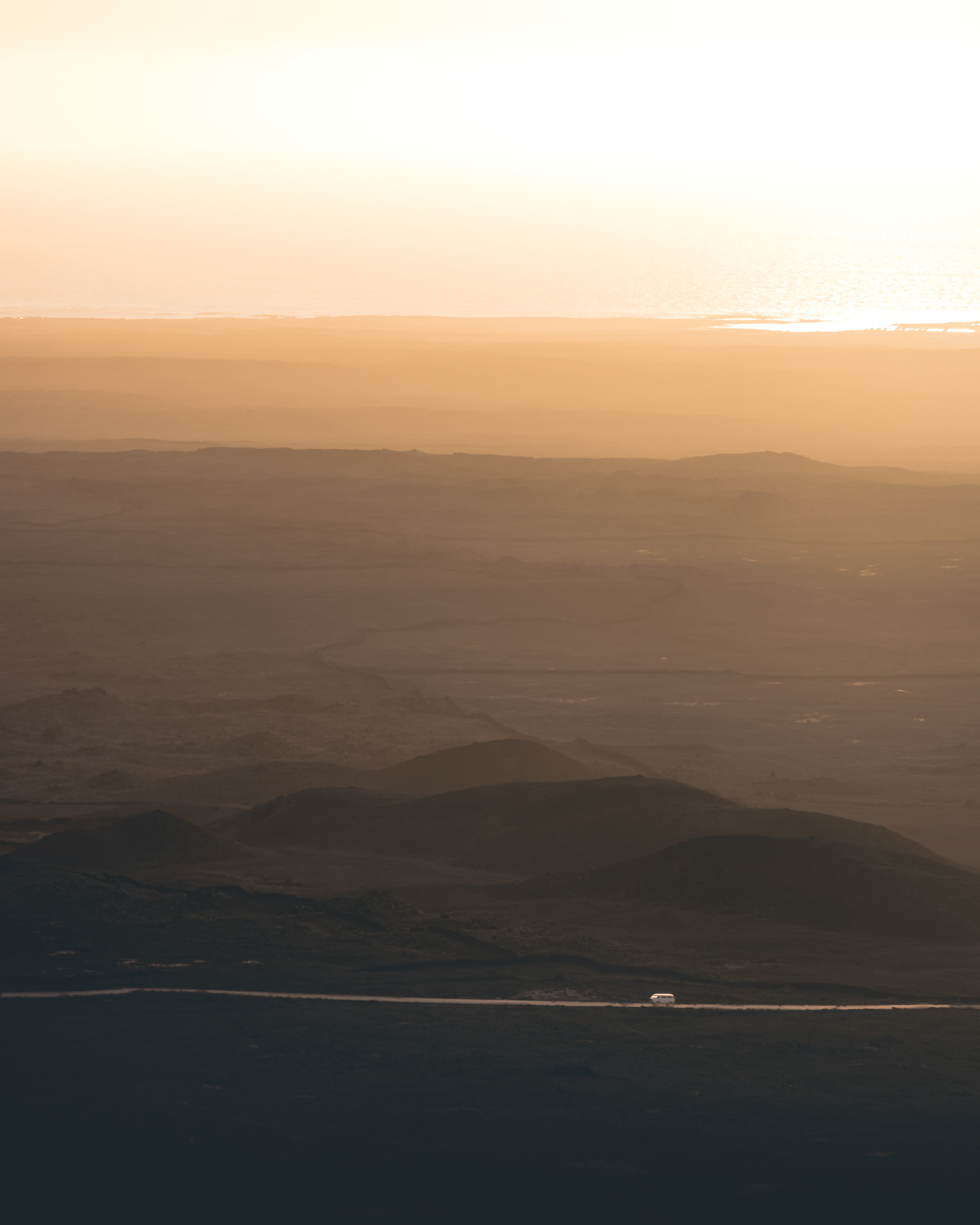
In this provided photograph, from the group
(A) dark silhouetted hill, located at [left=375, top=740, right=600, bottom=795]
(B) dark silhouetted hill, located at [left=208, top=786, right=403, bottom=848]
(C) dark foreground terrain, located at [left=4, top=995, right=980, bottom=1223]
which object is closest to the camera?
(C) dark foreground terrain, located at [left=4, top=995, right=980, bottom=1223]

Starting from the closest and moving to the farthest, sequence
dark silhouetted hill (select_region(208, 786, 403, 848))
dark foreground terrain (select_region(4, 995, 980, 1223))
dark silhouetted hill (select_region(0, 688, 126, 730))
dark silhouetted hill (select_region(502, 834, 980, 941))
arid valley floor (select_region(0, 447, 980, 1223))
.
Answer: dark foreground terrain (select_region(4, 995, 980, 1223)) < arid valley floor (select_region(0, 447, 980, 1223)) < dark silhouetted hill (select_region(502, 834, 980, 941)) < dark silhouetted hill (select_region(208, 786, 403, 848)) < dark silhouetted hill (select_region(0, 688, 126, 730))

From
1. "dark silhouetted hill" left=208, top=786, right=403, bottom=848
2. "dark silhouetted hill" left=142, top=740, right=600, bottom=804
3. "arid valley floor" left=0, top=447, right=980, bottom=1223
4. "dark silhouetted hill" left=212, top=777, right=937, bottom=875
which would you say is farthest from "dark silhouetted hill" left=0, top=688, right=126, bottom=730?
"dark silhouetted hill" left=212, top=777, right=937, bottom=875

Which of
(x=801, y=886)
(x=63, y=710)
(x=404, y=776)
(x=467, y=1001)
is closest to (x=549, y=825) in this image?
(x=801, y=886)

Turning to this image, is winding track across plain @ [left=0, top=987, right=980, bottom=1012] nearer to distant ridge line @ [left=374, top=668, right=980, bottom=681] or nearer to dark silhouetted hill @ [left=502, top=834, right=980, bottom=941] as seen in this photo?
dark silhouetted hill @ [left=502, top=834, right=980, bottom=941]

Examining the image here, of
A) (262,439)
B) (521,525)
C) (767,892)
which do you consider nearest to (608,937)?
(767,892)

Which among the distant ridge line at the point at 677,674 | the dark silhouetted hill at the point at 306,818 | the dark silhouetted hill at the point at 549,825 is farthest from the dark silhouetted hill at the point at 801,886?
the distant ridge line at the point at 677,674

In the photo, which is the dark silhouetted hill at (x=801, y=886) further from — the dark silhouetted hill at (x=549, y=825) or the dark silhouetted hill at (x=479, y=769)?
the dark silhouetted hill at (x=479, y=769)
